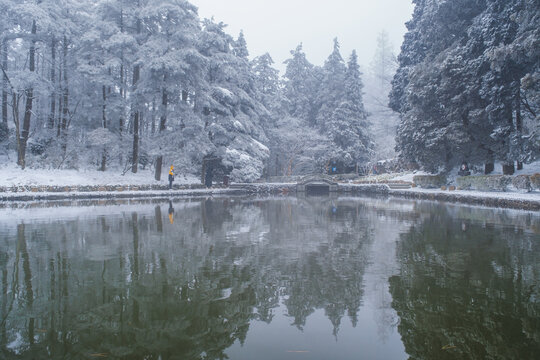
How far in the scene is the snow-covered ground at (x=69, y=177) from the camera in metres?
24.4

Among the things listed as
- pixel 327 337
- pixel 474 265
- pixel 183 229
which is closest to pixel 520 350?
pixel 327 337

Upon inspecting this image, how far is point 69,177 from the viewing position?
1062 inches

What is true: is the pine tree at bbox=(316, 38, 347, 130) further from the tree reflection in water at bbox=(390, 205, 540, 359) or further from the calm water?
the tree reflection in water at bbox=(390, 205, 540, 359)

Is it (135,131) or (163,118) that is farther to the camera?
(163,118)

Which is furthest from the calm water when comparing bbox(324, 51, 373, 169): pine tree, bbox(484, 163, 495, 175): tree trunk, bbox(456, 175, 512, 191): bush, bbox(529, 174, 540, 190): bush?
bbox(324, 51, 373, 169): pine tree

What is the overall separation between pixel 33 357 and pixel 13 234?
27.4 ft

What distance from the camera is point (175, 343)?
13.7 ft

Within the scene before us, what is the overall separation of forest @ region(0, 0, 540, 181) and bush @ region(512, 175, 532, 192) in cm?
127

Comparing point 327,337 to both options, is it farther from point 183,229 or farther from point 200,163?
point 200,163

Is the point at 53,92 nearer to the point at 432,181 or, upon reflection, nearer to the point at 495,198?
the point at 432,181

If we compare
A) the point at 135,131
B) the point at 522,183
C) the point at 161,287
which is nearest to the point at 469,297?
the point at 161,287

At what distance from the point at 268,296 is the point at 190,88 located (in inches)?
1103

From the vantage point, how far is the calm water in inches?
162

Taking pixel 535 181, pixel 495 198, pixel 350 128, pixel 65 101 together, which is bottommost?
pixel 495 198
